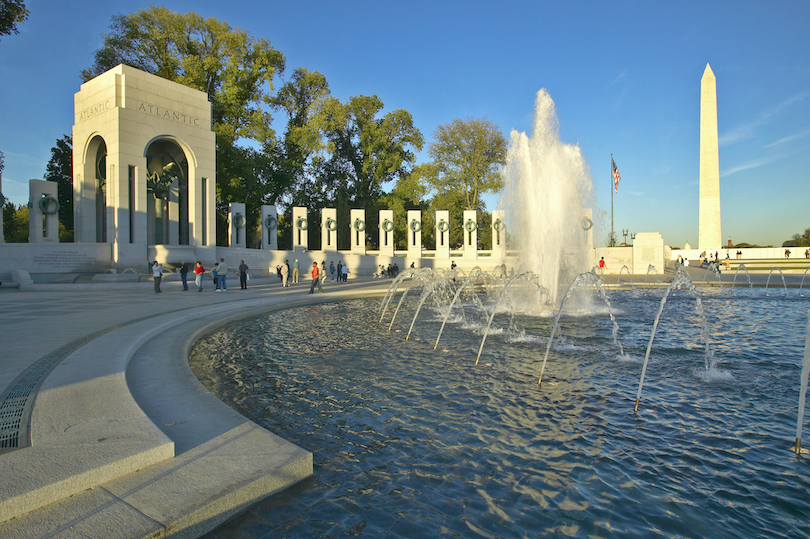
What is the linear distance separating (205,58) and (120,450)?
4089 centimetres

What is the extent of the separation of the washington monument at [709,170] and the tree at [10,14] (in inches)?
→ 1850

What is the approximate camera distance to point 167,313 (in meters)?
12.1

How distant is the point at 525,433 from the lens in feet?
15.8

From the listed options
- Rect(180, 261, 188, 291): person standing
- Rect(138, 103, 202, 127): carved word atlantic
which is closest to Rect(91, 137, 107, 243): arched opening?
Rect(138, 103, 202, 127): carved word atlantic

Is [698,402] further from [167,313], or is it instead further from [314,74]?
[314,74]

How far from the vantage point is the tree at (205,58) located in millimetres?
35812

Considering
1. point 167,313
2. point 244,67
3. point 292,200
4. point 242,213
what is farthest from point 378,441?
point 292,200

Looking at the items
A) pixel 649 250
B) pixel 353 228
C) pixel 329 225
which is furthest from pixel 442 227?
pixel 649 250

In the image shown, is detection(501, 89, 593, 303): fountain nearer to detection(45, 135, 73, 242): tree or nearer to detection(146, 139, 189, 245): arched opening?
detection(146, 139, 189, 245): arched opening

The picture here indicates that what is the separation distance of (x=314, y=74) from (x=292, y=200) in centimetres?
1297

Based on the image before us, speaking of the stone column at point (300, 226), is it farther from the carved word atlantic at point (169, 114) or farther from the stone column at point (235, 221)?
the carved word atlantic at point (169, 114)

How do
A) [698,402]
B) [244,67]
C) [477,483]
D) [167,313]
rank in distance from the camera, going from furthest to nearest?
[244,67]
[167,313]
[698,402]
[477,483]

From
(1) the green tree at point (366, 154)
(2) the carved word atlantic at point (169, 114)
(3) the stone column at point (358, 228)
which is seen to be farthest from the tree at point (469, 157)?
(2) the carved word atlantic at point (169, 114)

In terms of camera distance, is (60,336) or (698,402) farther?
(60,336)
